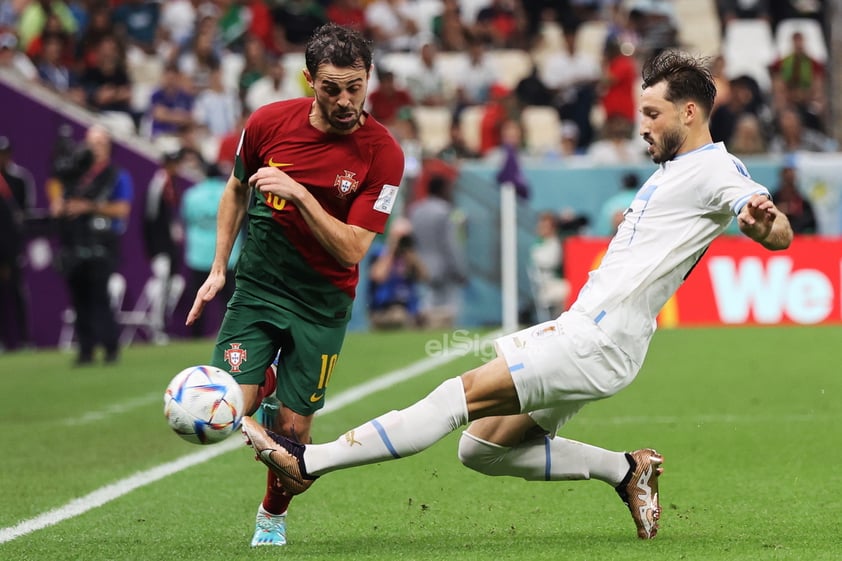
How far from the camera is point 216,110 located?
70.0ft

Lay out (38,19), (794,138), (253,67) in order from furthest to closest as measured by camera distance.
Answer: (38,19) < (253,67) < (794,138)

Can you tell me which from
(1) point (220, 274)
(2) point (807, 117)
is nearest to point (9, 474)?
(1) point (220, 274)

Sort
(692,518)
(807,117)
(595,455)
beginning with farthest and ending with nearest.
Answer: (807,117) → (692,518) → (595,455)

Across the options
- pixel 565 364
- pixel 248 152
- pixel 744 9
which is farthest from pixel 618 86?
pixel 565 364

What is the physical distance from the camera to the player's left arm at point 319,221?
5672 mm

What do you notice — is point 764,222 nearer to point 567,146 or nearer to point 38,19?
point 567,146

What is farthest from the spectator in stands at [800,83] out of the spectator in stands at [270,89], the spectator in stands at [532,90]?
the spectator in stands at [270,89]

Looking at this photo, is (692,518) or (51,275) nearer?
(692,518)

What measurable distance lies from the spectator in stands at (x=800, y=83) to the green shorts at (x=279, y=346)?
1618 cm

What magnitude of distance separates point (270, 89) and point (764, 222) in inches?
650

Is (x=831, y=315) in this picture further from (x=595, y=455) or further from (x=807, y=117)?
(x=595, y=455)

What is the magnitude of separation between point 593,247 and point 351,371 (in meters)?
5.33

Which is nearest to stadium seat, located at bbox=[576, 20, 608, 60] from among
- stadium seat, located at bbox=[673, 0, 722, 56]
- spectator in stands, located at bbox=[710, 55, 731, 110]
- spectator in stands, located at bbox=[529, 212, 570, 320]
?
stadium seat, located at bbox=[673, 0, 722, 56]

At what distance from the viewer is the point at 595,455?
6086 millimetres
